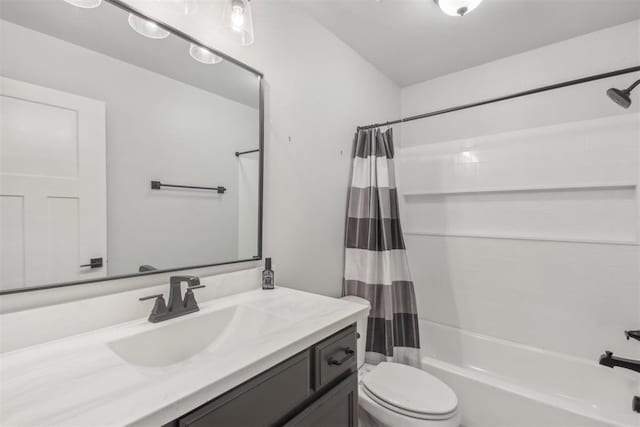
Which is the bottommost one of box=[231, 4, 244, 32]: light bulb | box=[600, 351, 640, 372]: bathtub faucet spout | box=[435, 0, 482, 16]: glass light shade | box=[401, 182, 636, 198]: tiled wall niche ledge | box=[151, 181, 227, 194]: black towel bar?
box=[600, 351, 640, 372]: bathtub faucet spout

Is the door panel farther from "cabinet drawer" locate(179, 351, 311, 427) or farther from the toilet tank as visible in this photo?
the toilet tank

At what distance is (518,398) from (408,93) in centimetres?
245

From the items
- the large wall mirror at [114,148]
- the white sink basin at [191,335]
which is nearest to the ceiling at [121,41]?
the large wall mirror at [114,148]

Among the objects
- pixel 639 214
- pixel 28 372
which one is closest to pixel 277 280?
pixel 28 372

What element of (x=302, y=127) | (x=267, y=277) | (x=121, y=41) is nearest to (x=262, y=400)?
(x=267, y=277)

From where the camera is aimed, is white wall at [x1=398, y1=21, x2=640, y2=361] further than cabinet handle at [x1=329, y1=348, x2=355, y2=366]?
Yes

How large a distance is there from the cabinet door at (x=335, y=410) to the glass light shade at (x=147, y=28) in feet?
4.40

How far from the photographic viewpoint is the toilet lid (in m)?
1.26

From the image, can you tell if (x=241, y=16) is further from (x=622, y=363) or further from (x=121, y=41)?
(x=622, y=363)

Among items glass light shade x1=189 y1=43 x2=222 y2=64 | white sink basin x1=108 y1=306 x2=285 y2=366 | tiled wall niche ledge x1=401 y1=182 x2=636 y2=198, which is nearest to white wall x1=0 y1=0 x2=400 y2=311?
glass light shade x1=189 y1=43 x2=222 y2=64

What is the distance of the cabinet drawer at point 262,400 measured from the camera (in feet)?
1.87

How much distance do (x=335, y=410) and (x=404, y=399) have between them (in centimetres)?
58

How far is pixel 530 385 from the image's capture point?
1900mm

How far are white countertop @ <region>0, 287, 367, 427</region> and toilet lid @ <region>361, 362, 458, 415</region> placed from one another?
710 mm
